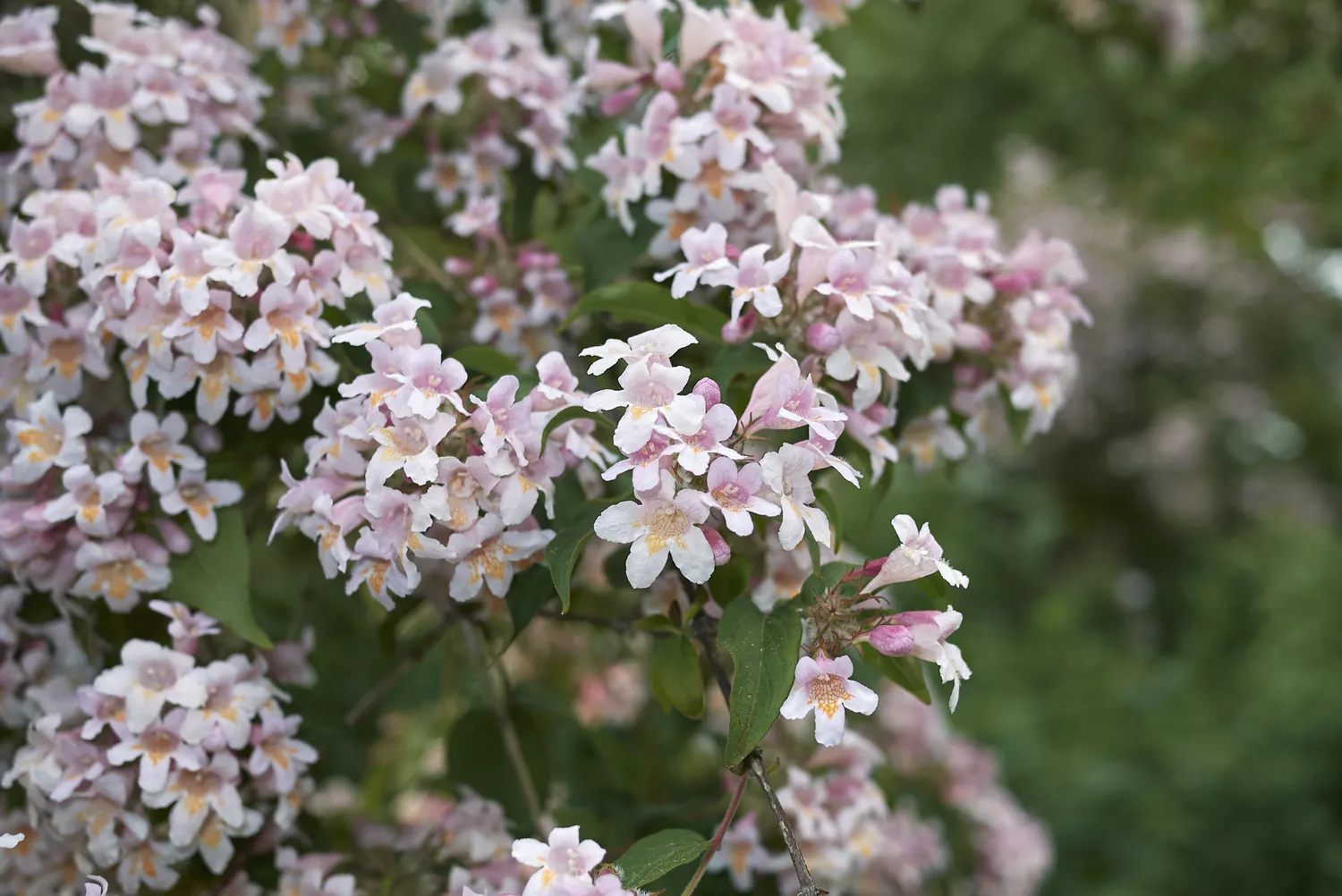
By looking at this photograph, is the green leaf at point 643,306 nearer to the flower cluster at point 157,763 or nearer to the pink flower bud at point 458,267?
the pink flower bud at point 458,267

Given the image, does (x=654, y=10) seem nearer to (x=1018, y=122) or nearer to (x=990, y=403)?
(x=990, y=403)

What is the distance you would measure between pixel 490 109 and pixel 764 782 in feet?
3.66

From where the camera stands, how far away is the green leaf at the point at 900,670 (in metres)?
1.26

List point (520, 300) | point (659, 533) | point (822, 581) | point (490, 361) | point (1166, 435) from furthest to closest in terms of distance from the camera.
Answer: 1. point (1166, 435)
2. point (520, 300)
3. point (490, 361)
4. point (822, 581)
5. point (659, 533)

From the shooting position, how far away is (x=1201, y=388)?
6977mm

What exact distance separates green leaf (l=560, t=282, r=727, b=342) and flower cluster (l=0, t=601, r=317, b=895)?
0.58m

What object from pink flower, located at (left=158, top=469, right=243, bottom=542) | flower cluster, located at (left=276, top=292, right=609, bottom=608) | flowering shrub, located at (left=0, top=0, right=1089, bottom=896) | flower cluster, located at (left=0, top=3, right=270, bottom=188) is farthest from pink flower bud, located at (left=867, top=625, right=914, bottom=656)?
flower cluster, located at (left=0, top=3, right=270, bottom=188)

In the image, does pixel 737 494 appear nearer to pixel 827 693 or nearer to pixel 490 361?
pixel 827 693

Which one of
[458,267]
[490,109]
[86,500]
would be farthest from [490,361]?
[490,109]

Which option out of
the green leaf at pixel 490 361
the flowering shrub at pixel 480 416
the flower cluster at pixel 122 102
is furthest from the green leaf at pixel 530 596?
the flower cluster at pixel 122 102

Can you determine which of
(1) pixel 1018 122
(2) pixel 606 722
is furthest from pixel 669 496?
(1) pixel 1018 122

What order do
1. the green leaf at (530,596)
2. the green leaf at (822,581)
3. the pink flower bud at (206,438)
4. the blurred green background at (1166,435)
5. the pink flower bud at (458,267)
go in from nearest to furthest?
the green leaf at (822,581) < the green leaf at (530,596) < the pink flower bud at (206,438) < the pink flower bud at (458,267) < the blurred green background at (1166,435)

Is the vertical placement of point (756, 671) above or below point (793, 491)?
below

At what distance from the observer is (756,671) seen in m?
1.13
